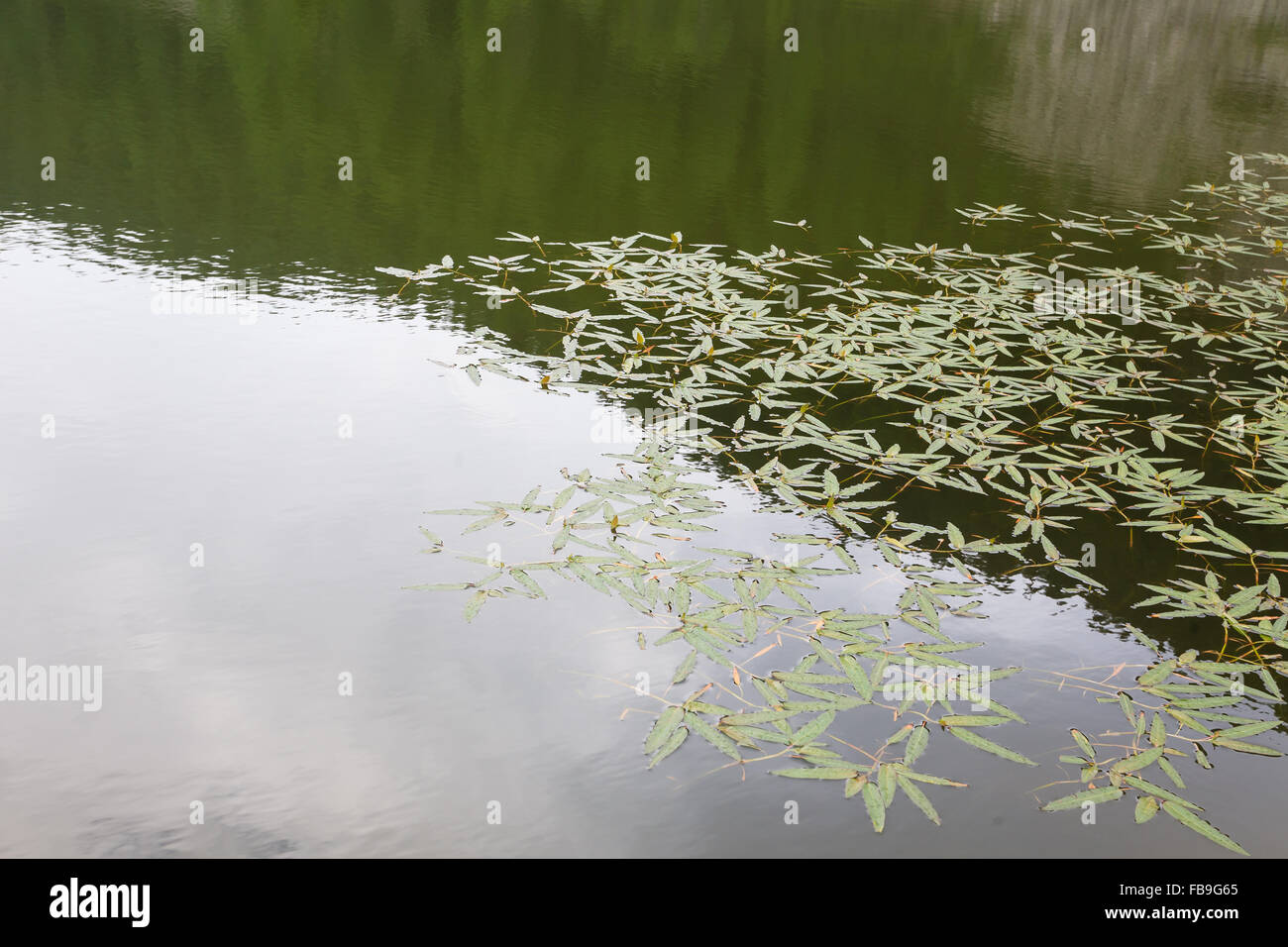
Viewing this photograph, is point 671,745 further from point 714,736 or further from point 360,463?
point 360,463

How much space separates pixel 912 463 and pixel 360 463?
267 centimetres

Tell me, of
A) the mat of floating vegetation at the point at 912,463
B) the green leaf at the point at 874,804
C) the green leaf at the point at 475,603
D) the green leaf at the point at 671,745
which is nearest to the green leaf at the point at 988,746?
the mat of floating vegetation at the point at 912,463

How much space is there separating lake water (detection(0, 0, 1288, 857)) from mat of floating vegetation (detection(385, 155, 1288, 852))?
154 millimetres

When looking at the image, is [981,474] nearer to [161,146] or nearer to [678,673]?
[678,673]

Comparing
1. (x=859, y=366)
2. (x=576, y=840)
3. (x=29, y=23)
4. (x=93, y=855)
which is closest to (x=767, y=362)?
(x=859, y=366)

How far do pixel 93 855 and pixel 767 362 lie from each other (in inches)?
172

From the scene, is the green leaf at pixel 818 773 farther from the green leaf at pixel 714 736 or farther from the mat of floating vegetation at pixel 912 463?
the green leaf at pixel 714 736

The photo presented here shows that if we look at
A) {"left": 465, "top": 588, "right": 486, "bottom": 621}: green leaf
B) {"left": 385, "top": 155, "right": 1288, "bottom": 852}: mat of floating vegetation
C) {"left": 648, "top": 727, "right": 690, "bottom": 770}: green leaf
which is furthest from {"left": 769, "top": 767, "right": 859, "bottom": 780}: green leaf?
{"left": 465, "top": 588, "right": 486, "bottom": 621}: green leaf

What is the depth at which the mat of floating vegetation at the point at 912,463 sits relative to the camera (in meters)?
3.64

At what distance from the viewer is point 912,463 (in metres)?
5.28

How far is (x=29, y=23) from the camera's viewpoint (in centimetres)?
1455

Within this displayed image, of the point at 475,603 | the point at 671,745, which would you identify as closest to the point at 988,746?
the point at 671,745

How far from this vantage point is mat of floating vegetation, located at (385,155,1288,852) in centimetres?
364

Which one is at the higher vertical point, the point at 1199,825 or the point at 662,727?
the point at 662,727
